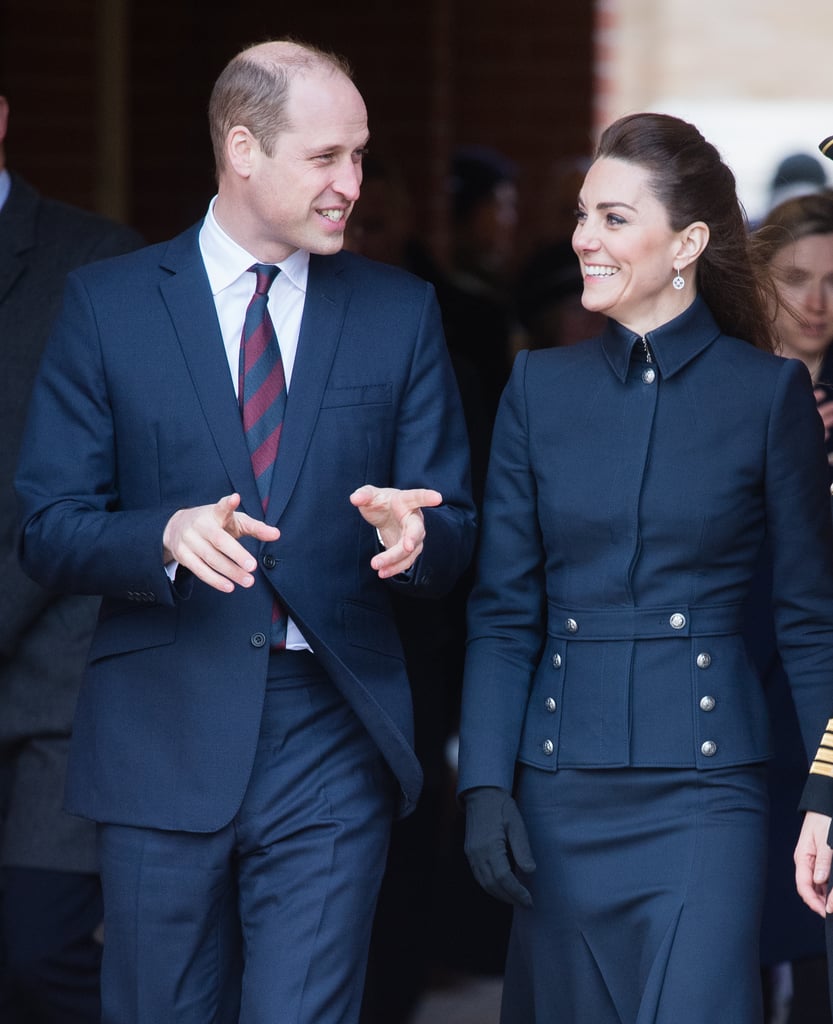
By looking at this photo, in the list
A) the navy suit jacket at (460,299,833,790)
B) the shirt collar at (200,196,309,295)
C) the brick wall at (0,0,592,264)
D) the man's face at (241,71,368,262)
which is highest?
the brick wall at (0,0,592,264)

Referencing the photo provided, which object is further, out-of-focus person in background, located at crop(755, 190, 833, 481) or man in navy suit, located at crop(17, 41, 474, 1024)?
out-of-focus person in background, located at crop(755, 190, 833, 481)

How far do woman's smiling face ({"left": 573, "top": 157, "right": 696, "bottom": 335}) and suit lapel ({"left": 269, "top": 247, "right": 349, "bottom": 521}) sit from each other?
402mm

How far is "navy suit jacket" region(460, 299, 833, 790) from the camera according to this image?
301 centimetres

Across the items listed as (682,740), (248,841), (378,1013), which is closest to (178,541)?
(248,841)

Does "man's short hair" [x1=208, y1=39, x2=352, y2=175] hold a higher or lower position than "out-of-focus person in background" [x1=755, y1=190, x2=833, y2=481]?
higher

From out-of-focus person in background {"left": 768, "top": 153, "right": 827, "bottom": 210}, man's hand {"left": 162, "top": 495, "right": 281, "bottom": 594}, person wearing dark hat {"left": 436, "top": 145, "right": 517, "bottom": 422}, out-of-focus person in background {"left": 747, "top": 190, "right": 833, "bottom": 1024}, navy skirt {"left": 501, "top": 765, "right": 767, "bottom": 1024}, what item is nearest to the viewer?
man's hand {"left": 162, "top": 495, "right": 281, "bottom": 594}

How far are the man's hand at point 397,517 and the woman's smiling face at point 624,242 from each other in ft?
1.49

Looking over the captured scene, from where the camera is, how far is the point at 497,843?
298 centimetres

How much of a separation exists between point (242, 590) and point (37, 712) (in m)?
0.92

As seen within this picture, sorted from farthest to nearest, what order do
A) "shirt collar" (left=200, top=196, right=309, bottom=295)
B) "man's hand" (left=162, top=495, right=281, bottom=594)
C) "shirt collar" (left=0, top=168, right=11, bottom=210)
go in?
"shirt collar" (left=0, top=168, right=11, bottom=210)
"shirt collar" (left=200, top=196, right=309, bottom=295)
"man's hand" (left=162, top=495, right=281, bottom=594)

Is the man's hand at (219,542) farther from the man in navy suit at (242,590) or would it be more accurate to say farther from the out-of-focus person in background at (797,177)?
the out-of-focus person in background at (797,177)

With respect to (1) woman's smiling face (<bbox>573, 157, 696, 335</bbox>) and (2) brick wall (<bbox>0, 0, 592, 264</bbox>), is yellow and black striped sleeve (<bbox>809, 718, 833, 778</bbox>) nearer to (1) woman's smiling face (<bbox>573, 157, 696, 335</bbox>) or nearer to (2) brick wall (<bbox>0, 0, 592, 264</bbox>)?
(1) woman's smiling face (<bbox>573, 157, 696, 335</bbox>)

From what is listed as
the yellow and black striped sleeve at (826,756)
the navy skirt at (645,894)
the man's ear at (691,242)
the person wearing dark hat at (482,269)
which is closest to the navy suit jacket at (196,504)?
the navy skirt at (645,894)

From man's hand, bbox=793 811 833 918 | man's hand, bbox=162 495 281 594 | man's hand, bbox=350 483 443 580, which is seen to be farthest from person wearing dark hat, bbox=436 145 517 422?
man's hand, bbox=793 811 833 918
